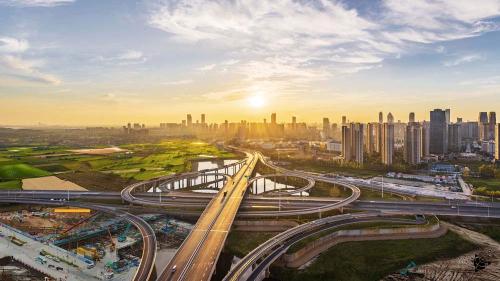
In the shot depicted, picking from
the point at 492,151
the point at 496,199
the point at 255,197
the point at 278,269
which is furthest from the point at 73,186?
the point at 492,151

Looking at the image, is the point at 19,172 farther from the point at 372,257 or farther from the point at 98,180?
the point at 372,257

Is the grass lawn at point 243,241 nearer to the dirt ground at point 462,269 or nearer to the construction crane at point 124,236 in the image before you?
the construction crane at point 124,236

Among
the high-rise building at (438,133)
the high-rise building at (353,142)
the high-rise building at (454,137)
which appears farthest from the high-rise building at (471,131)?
the high-rise building at (353,142)

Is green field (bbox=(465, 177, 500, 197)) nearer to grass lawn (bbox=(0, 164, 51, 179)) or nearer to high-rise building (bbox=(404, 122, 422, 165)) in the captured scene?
high-rise building (bbox=(404, 122, 422, 165))

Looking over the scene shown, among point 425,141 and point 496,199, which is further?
point 425,141

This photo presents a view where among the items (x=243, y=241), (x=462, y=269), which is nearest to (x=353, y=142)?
(x=462, y=269)

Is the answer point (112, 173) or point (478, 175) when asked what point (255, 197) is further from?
point (478, 175)
